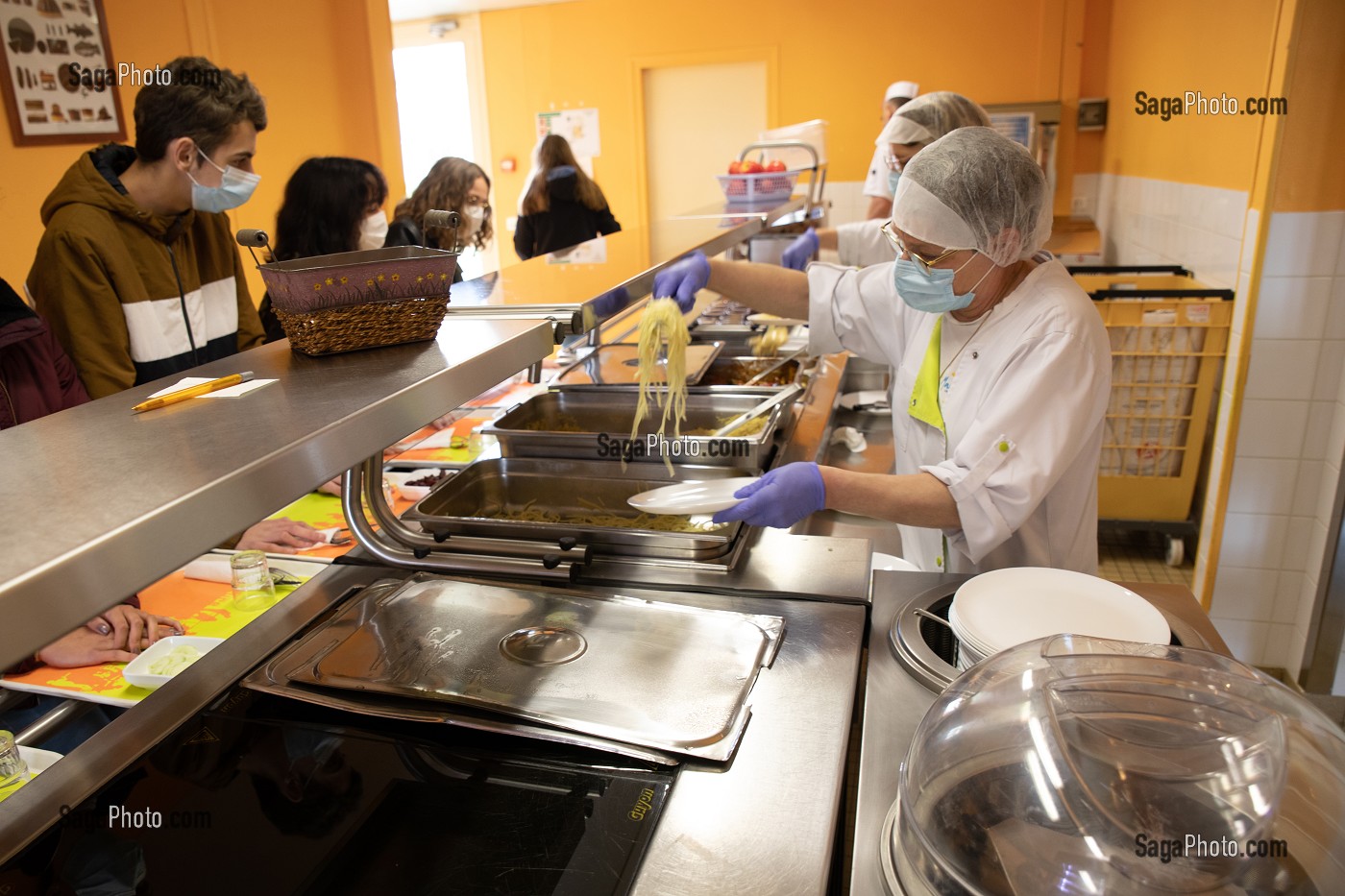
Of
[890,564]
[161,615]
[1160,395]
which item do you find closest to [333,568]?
[161,615]

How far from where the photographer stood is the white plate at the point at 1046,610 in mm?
1276

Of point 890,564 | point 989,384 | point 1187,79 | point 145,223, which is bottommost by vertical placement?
point 890,564

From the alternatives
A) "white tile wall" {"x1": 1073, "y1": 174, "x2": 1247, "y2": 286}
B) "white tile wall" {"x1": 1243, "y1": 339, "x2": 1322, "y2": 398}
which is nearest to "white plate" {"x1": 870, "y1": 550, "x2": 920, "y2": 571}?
"white tile wall" {"x1": 1243, "y1": 339, "x2": 1322, "y2": 398}

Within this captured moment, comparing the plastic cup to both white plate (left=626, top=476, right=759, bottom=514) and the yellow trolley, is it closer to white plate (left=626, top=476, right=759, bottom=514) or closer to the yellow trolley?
white plate (left=626, top=476, right=759, bottom=514)

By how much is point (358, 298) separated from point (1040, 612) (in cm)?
108

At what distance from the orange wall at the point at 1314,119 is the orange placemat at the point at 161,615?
339cm

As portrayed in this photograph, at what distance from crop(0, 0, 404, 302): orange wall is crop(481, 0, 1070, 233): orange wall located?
8.51 ft

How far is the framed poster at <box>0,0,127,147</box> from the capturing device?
138 inches

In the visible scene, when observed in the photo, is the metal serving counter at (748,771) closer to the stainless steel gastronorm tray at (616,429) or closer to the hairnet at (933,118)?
the stainless steel gastronorm tray at (616,429)

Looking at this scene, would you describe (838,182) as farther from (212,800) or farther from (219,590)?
(212,800)

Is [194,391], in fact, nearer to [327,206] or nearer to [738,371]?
[738,371]

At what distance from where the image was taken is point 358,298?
1187 mm

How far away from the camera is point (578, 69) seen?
311 inches

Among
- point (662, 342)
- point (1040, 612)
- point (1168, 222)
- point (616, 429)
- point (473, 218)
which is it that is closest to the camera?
point (1040, 612)
